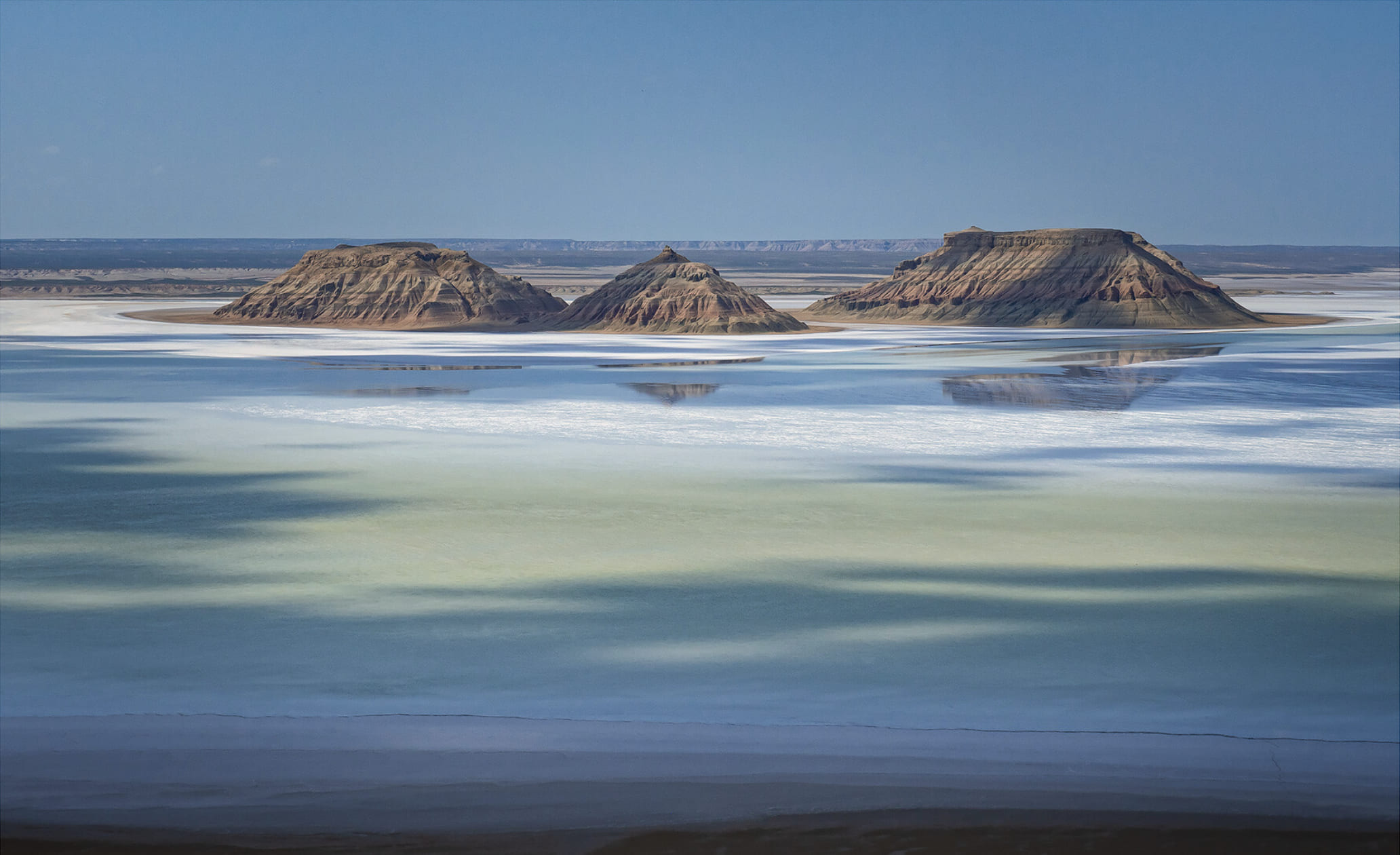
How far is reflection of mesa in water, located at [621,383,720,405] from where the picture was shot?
3052 centimetres

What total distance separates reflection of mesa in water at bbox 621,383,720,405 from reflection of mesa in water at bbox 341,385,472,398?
407cm

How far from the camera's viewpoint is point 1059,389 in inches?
1277

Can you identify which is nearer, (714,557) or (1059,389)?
(714,557)

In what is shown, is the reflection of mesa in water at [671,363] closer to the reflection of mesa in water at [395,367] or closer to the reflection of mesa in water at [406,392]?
the reflection of mesa in water at [395,367]

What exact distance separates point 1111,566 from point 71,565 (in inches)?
401

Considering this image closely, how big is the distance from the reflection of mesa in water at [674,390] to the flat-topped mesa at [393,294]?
31.0 m

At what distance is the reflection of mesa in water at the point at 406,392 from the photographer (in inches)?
1208

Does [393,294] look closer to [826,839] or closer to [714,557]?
[714,557]

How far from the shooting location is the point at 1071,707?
943 cm

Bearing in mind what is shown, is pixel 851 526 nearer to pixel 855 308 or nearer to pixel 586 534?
pixel 586 534

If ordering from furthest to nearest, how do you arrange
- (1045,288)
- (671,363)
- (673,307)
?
1. (1045,288)
2. (673,307)
3. (671,363)

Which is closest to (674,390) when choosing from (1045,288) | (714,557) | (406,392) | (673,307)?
(406,392)

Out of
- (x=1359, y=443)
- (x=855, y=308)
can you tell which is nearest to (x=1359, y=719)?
(x=1359, y=443)

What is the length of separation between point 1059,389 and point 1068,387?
2.19ft
